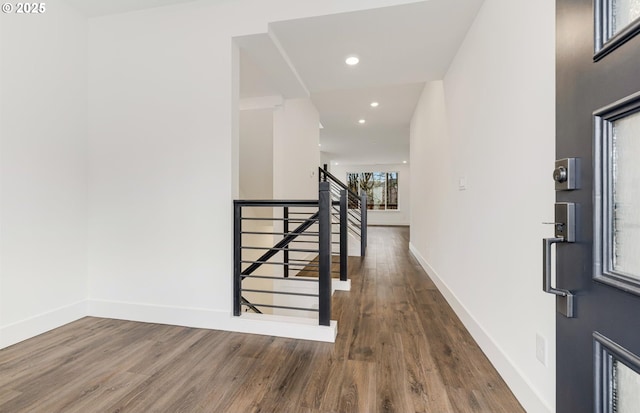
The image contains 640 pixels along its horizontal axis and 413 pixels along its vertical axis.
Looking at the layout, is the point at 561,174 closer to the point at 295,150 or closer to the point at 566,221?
the point at 566,221

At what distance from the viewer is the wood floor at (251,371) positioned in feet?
4.67

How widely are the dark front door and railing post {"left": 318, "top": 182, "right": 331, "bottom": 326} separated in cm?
143

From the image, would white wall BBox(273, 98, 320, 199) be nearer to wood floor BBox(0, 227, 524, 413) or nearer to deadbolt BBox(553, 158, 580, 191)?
wood floor BBox(0, 227, 524, 413)

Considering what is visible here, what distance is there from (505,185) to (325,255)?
1.23 metres

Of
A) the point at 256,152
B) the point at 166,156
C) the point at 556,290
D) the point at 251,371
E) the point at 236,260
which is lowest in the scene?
the point at 251,371

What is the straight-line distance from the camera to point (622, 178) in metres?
0.65

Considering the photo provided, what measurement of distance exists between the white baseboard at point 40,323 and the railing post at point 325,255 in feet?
6.94

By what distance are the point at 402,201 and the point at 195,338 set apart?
35.0 feet

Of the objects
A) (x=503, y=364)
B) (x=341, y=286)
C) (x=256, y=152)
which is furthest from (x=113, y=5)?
(x=503, y=364)

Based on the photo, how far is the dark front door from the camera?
24.0 inches

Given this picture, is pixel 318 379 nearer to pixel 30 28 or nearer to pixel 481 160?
pixel 481 160

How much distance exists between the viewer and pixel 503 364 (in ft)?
5.32

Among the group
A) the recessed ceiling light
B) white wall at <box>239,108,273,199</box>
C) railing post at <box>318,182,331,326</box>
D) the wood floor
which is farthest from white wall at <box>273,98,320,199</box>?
the wood floor

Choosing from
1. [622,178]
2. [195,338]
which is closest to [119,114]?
[195,338]
